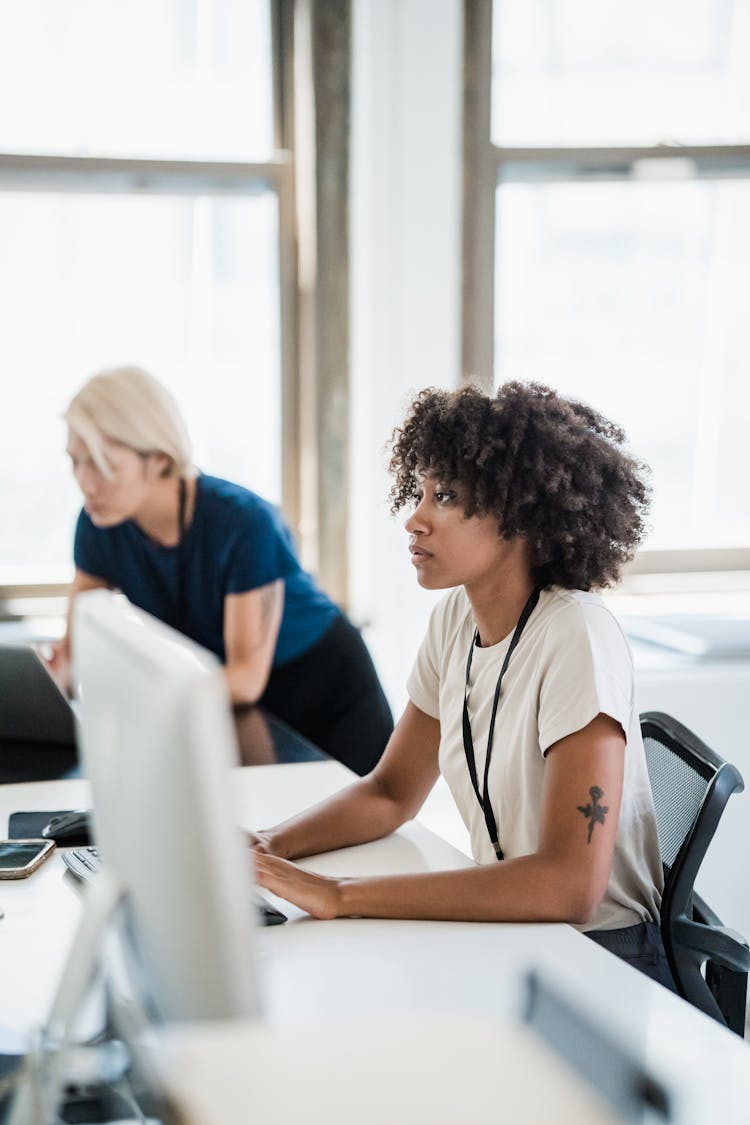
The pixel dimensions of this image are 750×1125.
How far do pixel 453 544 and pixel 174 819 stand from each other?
92 centimetres

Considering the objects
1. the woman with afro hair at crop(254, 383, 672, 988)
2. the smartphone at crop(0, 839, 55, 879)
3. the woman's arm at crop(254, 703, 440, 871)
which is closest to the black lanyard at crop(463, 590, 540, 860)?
the woman with afro hair at crop(254, 383, 672, 988)

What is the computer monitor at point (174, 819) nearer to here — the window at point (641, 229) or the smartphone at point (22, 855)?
the smartphone at point (22, 855)

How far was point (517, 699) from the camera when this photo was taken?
145cm

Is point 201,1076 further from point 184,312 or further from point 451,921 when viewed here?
point 184,312

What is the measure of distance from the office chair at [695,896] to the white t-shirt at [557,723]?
0.04m

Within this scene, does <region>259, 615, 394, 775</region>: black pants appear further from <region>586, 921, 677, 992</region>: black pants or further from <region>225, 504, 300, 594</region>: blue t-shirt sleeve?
<region>586, 921, 677, 992</region>: black pants

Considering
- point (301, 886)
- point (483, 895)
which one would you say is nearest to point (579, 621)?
point (483, 895)

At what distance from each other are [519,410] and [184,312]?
214 cm

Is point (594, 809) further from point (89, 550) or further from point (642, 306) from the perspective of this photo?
point (642, 306)

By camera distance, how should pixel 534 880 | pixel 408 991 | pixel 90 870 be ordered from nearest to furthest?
pixel 408 991 → pixel 534 880 → pixel 90 870

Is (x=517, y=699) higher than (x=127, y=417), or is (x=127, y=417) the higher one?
(x=127, y=417)

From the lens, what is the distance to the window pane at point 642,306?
3.56m

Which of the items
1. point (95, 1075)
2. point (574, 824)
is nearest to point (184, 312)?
point (574, 824)

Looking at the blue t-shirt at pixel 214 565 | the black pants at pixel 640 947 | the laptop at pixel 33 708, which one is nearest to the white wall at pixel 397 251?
the blue t-shirt at pixel 214 565
